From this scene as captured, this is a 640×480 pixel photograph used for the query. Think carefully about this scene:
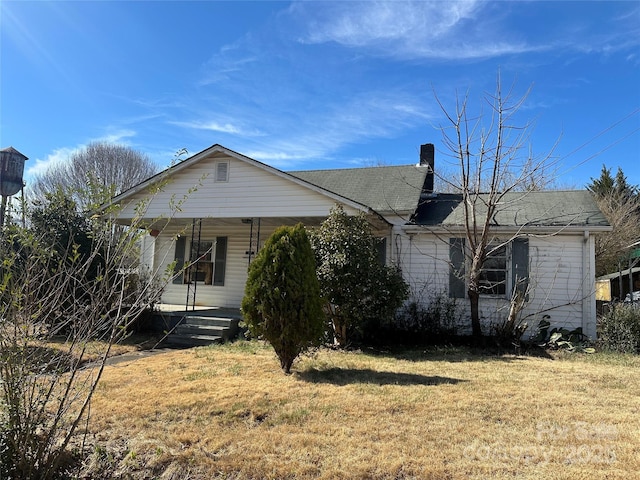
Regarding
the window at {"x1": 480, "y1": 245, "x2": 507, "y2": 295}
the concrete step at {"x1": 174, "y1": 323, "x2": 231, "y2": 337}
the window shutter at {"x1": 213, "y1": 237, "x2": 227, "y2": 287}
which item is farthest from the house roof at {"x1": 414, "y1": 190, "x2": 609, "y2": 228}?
the window shutter at {"x1": 213, "y1": 237, "x2": 227, "y2": 287}

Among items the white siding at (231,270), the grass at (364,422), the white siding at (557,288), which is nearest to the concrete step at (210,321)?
the white siding at (231,270)

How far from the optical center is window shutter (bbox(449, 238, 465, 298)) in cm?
1106

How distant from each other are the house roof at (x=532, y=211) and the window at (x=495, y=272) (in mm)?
772

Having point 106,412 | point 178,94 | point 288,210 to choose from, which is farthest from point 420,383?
point 178,94

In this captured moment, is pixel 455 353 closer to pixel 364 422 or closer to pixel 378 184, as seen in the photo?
pixel 364 422

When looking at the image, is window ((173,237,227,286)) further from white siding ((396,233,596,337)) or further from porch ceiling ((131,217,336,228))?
white siding ((396,233,596,337))

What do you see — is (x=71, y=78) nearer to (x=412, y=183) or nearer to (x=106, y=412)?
(x=106, y=412)

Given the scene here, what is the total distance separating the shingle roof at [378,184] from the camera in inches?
479

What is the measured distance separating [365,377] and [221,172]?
7.34 meters

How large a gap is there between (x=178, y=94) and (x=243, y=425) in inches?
298

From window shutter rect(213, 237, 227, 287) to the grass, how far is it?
23.7 feet

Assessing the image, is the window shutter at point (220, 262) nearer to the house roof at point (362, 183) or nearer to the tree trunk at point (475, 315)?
the house roof at point (362, 183)

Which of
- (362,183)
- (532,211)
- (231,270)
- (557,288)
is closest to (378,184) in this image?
(362,183)

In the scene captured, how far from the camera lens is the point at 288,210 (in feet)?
36.2
